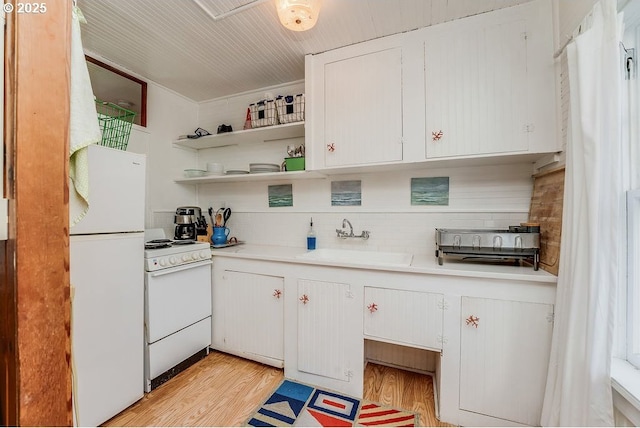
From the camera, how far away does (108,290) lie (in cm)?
156

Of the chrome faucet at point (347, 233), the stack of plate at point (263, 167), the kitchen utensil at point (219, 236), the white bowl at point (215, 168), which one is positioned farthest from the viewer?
the white bowl at point (215, 168)

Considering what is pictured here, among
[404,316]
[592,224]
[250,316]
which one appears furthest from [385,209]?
[250,316]

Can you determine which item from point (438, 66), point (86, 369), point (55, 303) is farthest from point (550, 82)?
point (86, 369)

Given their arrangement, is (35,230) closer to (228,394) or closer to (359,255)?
(228,394)

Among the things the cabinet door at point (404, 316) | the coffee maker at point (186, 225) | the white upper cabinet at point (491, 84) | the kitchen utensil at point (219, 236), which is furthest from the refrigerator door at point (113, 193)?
the white upper cabinet at point (491, 84)

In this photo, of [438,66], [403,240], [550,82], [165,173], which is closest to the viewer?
[550,82]

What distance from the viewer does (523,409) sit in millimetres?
1471

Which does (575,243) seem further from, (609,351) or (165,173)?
(165,173)

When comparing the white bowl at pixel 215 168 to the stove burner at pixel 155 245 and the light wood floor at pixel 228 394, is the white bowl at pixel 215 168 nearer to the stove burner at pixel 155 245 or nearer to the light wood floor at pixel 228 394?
the stove burner at pixel 155 245

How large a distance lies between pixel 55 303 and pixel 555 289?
78.9 inches

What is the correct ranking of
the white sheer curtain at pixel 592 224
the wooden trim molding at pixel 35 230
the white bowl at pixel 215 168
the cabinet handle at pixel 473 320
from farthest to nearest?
the white bowl at pixel 215 168 → the cabinet handle at pixel 473 320 → the white sheer curtain at pixel 592 224 → the wooden trim molding at pixel 35 230

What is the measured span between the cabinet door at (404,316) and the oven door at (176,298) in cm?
137

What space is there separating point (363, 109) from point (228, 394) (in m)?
2.23

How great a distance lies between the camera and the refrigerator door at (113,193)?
4.87 feet
